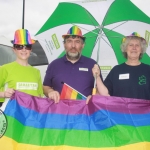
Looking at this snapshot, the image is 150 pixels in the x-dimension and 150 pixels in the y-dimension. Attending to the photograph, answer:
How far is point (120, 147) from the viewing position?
3.41 m

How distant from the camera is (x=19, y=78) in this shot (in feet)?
13.0

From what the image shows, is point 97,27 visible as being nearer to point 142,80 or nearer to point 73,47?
point 73,47

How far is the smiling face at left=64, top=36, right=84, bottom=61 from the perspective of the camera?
450 centimetres

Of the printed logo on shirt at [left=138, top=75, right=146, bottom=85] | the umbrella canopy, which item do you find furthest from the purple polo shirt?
the printed logo on shirt at [left=138, top=75, right=146, bottom=85]

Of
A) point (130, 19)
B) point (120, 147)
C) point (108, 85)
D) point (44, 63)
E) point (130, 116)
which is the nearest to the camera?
point (120, 147)

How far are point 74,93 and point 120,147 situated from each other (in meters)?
1.12

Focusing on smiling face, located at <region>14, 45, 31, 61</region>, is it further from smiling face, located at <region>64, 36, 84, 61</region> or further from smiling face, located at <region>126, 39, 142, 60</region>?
smiling face, located at <region>126, 39, 142, 60</region>

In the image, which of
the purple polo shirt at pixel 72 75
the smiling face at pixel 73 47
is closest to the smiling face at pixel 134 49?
the purple polo shirt at pixel 72 75

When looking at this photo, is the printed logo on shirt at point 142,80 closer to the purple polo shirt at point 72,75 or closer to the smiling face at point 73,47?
the purple polo shirt at point 72,75

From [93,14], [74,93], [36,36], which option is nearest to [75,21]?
[93,14]

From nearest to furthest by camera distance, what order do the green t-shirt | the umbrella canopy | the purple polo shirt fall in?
the green t-shirt → the purple polo shirt → the umbrella canopy

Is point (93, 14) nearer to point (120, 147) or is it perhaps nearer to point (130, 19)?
point (130, 19)

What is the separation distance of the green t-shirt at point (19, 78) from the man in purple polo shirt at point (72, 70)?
0.36 meters

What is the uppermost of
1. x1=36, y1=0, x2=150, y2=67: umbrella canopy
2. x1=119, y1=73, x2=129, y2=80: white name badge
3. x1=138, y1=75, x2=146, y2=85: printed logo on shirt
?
x1=36, y1=0, x2=150, y2=67: umbrella canopy
